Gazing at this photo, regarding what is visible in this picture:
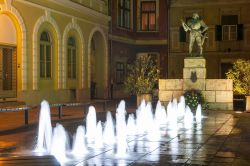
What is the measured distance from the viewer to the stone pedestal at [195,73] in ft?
67.7

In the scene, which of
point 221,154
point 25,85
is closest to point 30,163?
point 221,154

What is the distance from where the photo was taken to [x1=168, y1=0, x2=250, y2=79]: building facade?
3406 centimetres

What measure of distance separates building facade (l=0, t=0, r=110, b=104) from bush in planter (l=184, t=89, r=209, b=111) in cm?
671

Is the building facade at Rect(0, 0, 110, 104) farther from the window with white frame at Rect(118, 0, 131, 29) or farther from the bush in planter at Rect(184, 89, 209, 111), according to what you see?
the bush in planter at Rect(184, 89, 209, 111)

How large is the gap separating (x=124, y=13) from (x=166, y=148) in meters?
25.1

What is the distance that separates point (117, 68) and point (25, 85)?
12.4 m

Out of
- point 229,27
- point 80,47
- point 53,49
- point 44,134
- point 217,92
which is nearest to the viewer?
point 44,134

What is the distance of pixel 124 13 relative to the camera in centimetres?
3381

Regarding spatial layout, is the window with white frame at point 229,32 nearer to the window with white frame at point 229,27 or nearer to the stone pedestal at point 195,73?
the window with white frame at point 229,27

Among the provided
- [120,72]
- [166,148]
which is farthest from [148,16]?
[166,148]

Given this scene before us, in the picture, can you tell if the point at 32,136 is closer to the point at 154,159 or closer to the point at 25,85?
the point at 154,159

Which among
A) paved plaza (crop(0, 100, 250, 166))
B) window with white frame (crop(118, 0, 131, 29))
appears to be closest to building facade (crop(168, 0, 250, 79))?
window with white frame (crop(118, 0, 131, 29))

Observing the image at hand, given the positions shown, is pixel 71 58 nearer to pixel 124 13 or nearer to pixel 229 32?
pixel 124 13

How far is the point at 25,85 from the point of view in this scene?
801 inches
